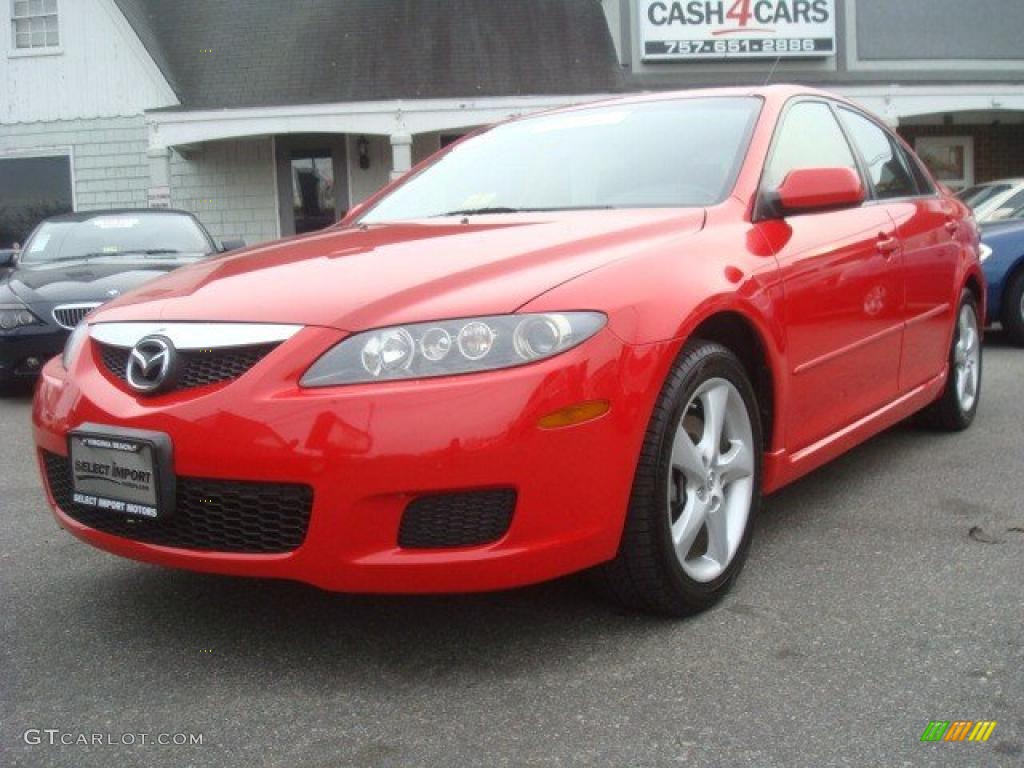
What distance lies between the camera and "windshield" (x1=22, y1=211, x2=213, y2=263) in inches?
336

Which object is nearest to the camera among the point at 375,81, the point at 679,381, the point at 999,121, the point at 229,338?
the point at 229,338

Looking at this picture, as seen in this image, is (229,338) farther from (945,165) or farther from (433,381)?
(945,165)

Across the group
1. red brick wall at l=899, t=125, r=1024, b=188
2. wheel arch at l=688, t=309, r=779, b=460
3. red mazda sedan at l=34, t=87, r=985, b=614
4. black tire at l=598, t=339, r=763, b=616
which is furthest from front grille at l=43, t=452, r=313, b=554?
red brick wall at l=899, t=125, r=1024, b=188

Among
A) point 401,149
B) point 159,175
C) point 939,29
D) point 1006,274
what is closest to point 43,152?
point 159,175

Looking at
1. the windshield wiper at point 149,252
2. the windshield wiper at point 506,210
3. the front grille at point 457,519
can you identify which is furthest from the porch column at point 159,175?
the front grille at point 457,519

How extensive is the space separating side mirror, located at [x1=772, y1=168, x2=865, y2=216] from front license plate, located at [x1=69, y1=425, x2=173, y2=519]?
193 cm

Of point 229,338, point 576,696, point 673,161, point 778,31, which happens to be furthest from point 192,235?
point 778,31

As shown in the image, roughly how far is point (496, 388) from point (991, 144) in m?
18.5

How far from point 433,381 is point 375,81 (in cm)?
1400

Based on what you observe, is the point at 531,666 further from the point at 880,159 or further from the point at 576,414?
the point at 880,159

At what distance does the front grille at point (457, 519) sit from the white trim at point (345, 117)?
498 inches

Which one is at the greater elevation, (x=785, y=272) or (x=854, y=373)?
(x=785, y=272)

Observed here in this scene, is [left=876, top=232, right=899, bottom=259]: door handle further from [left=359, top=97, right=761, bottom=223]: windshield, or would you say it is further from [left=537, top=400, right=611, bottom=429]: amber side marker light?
[left=537, top=400, right=611, bottom=429]: amber side marker light

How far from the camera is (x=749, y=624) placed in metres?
2.95
